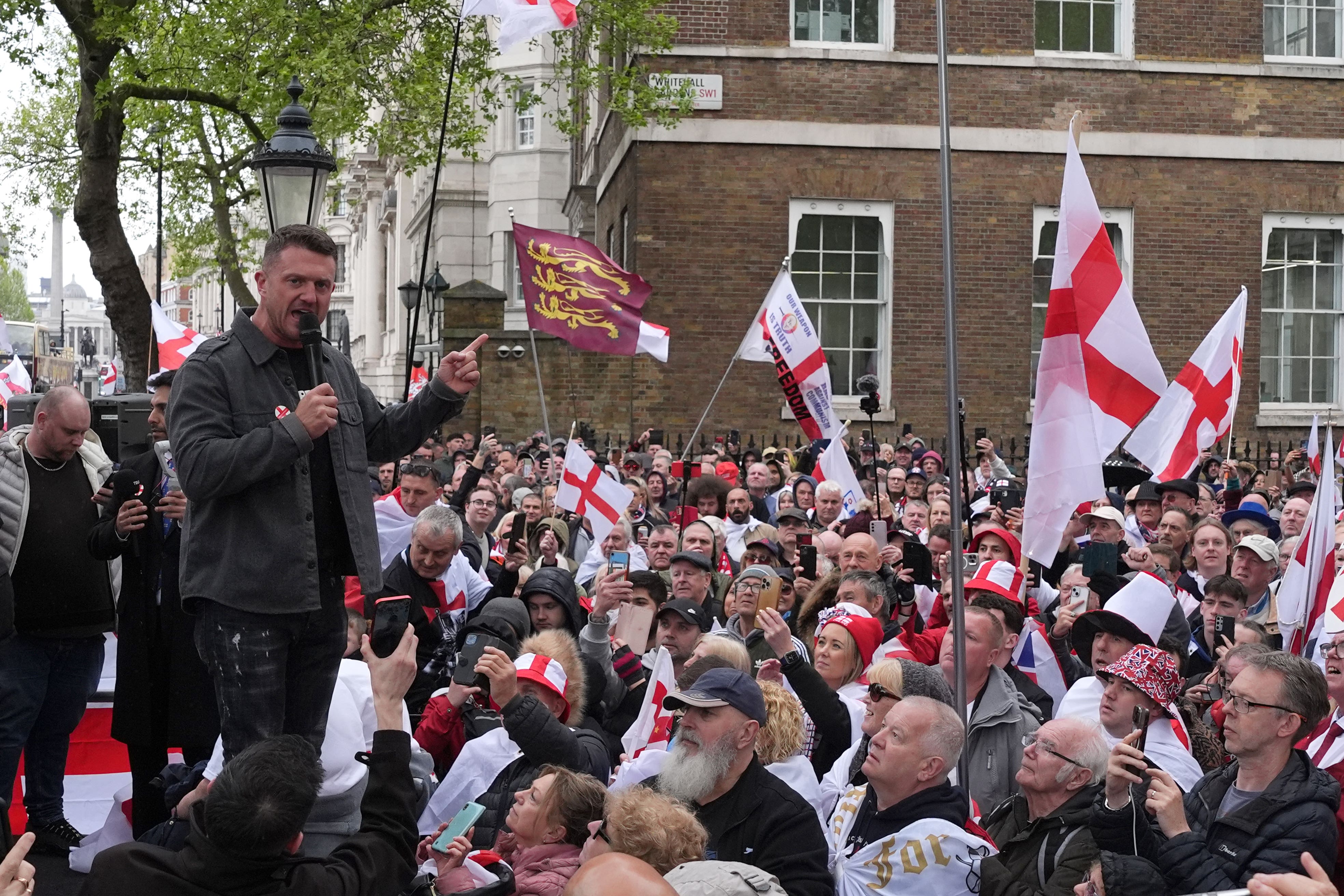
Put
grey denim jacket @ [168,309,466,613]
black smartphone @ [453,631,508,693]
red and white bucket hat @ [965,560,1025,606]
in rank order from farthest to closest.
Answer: red and white bucket hat @ [965,560,1025,606]
black smartphone @ [453,631,508,693]
grey denim jacket @ [168,309,466,613]

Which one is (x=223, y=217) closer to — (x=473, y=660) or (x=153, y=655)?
(x=153, y=655)

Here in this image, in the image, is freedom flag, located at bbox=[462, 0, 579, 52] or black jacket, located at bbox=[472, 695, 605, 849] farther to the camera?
freedom flag, located at bbox=[462, 0, 579, 52]

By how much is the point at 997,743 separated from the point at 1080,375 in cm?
160

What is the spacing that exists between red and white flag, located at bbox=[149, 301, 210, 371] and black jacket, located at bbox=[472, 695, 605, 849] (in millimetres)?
7898

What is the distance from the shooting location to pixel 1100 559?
8461 mm

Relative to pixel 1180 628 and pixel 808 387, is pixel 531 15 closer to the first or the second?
pixel 808 387

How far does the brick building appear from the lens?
21.4 meters

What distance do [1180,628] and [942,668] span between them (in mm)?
1237

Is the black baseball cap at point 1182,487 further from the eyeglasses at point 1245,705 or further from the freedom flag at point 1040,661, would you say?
the eyeglasses at point 1245,705

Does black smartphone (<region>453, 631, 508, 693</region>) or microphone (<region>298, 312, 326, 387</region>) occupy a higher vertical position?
microphone (<region>298, 312, 326, 387</region>)

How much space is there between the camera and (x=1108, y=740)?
538cm

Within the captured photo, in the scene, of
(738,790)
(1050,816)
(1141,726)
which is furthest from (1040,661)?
(738,790)

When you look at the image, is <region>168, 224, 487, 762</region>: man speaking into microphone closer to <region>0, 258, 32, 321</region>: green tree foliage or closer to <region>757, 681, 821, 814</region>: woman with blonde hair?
<region>757, 681, 821, 814</region>: woman with blonde hair

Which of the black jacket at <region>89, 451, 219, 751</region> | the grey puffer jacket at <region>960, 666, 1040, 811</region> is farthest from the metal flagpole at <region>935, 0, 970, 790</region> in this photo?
the black jacket at <region>89, 451, 219, 751</region>
